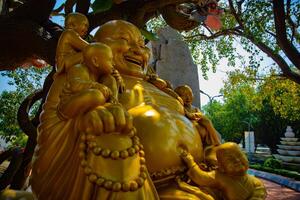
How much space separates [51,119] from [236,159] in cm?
74

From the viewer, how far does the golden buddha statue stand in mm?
935

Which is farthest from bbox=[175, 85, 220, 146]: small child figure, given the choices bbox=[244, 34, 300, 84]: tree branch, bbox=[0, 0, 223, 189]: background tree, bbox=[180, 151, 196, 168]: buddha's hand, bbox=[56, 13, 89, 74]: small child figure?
bbox=[244, 34, 300, 84]: tree branch

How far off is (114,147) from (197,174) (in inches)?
19.4

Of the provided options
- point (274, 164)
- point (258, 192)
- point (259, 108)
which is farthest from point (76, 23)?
point (274, 164)

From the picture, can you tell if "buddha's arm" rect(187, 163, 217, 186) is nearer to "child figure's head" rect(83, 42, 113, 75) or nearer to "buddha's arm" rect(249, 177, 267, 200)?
"buddha's arm" rect(249, 177, 267, 200)

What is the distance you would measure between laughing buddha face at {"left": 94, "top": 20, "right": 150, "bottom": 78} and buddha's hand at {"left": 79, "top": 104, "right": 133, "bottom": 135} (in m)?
0.62

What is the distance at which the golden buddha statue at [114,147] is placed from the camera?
935 millimetres

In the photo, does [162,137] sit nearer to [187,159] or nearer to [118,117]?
[187,159]

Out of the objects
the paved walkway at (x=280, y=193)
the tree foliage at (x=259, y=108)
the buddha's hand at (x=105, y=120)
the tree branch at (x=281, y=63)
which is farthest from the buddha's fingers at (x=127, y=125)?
the tree foliage at (x=259, y=108)

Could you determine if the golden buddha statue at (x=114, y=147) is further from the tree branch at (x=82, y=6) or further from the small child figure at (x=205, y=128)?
the tree branch at (x=82, y=6)

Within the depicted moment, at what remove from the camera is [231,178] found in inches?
49.7

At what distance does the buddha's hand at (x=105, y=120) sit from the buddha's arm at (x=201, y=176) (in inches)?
17.6

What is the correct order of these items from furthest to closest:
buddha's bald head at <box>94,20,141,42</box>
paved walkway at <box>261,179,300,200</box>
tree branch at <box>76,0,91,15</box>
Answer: paved walkway at <box>261,179,300,200</box>
tree branch at <box>76,0,91,15</box>
buddha's bald head at <box>94,20,141,42</box>

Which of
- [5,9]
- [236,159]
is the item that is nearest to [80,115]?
[236,159]
